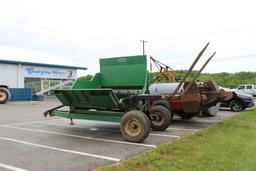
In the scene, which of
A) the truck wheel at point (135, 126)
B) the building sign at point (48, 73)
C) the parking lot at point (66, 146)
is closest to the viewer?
the parking lot at point (66, 146)

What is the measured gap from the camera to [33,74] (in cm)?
3269

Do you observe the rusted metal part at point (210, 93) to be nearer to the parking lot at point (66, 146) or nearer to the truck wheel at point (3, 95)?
the parking lot at point (66, 146)

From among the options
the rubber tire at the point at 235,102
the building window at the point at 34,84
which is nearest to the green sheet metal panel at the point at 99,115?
the rubber tire at the point at 235,102

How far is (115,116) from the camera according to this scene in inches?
346

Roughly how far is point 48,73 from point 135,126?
27.2 m

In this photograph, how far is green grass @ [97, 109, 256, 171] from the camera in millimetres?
5477

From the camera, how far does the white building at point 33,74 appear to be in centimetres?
3016

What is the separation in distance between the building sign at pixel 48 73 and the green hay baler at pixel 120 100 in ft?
74.7

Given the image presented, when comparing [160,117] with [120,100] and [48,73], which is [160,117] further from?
[48,73]

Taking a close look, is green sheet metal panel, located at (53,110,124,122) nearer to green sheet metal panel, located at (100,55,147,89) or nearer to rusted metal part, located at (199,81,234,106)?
green sheet metal panel, located at (100,55,147,89)

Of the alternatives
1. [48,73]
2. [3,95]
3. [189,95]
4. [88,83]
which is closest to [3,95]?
[3,95]

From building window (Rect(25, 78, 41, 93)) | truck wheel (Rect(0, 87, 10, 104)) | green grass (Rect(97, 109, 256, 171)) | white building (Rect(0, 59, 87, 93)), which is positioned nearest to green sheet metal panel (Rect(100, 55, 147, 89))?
green grass (Rect(97, 109, 256, 171))

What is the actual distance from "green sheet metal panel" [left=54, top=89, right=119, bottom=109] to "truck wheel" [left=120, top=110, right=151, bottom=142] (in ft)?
2.29

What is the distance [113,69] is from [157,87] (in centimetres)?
189
